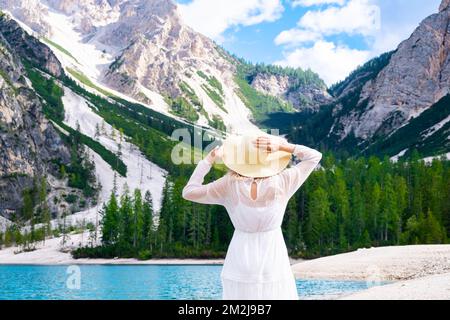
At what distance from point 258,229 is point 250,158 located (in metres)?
1.05

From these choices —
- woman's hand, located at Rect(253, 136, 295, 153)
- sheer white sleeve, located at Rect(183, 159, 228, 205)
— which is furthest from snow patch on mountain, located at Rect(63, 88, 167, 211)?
woman's hand, located at Rect(253, 136, 295, 153)

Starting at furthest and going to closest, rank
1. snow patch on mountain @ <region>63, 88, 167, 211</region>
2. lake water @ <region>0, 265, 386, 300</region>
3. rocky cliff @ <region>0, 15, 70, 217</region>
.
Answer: snow patch on mountain @ <region>63, 88, 167, 211</region>
rocky cliff @ <region>0, 15, 70, 217</region>
lake water @ <region>0, 265, 386, 300</region>

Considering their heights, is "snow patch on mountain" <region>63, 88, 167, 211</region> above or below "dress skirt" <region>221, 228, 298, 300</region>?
above

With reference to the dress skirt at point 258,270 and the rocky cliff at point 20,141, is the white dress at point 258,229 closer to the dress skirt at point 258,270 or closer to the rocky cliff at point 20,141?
the dress skirt at point 258,270

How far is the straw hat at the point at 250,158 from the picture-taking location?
7.79 meters

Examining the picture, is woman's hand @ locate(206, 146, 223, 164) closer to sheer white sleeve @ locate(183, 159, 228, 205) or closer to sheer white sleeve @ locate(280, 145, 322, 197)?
sheer white sleeve @ locate(183, 159, 228, 205)

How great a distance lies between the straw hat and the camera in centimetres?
779

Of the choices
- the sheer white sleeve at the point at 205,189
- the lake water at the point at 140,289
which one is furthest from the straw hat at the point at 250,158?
the lake water at the point at 140,289

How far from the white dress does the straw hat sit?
11cm

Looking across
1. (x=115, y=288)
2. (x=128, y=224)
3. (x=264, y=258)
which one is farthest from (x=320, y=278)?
(x=128, y=224)

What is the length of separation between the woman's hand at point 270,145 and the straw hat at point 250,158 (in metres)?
0.05

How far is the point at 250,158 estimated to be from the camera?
7797mm

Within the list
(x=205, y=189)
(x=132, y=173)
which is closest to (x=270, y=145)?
(x=205, y=189)

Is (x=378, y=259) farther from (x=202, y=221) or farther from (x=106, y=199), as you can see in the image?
(x=106, y=199)
